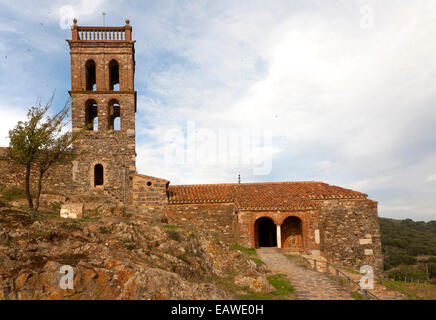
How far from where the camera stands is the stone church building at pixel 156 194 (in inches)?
802

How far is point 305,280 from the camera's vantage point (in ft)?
44.2

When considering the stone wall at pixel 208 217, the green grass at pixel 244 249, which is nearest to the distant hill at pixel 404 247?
the green grass at pixel 244 249

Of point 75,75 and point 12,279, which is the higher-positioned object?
point 75,75

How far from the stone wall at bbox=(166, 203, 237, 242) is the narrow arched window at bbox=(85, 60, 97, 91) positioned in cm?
1207

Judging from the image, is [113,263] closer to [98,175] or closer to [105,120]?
[98,175]

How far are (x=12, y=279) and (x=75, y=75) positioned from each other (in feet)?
57.0

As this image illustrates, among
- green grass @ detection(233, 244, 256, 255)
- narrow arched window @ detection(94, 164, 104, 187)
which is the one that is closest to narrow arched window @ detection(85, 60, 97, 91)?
narrow arched window @ detection(94, 164, 104, 187)

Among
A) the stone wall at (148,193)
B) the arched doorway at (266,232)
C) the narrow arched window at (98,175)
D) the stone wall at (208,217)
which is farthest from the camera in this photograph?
the arched doorway at (266,232)

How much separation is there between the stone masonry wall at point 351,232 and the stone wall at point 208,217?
6457mm

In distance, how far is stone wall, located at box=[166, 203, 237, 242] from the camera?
20.9 meters

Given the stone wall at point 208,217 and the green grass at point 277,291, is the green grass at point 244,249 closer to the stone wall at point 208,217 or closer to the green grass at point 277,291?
the stone wall at point 208,217
